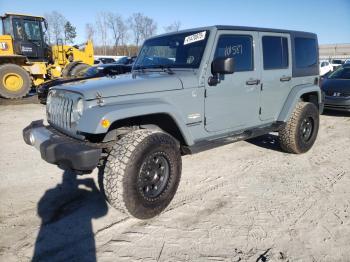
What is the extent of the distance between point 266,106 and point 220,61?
145 cm

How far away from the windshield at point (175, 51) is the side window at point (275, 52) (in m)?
1.14

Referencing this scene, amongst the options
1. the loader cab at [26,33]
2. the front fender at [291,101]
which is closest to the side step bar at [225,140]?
the front fender at [291,101]

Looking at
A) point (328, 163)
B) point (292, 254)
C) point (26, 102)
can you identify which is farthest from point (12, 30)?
point (292, 254)

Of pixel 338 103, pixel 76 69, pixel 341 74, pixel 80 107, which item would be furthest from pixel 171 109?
pixel 76 69

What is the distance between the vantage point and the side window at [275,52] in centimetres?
448

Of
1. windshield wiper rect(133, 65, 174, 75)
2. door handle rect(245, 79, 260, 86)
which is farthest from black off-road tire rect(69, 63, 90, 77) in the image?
door handle rect(245, 79, 260, 86)

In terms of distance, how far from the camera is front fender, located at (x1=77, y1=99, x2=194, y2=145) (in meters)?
2.80

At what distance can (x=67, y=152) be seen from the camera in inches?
112

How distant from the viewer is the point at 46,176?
173 inches

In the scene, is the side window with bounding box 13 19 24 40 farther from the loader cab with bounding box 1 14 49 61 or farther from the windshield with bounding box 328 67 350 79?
the windshield with bounding box 328 67 350 79

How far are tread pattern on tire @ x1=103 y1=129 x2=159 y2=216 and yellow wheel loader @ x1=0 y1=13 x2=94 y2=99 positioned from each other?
10721 millimetres

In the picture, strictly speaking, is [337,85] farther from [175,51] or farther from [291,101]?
[175,51]

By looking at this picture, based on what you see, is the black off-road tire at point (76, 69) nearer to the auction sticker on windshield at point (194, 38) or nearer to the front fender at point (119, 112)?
the auction sticker on windshield at point (194, 38)

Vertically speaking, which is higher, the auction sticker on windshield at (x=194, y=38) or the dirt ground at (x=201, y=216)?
the auction sticker on windshield at (x=194, y=38)
